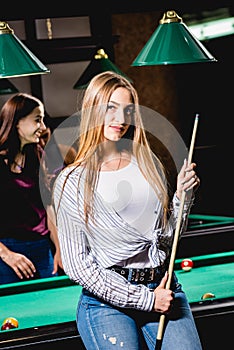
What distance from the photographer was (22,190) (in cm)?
435

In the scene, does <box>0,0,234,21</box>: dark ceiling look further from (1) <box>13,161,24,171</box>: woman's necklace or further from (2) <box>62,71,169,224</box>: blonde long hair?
(2) <box>62,71,169,224</box>: blonde long hair

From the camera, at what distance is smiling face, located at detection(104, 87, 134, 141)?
243 cm

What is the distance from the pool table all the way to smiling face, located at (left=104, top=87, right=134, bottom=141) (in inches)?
30.3

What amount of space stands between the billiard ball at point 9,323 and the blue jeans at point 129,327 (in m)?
0.60

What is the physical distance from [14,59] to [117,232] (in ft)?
2.87

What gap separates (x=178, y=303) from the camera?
7.95 ft

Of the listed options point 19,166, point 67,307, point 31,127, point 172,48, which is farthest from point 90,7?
point 67,307

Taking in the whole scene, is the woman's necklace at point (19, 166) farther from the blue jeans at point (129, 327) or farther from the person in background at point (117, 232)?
the blue jeans at point (129, 327)

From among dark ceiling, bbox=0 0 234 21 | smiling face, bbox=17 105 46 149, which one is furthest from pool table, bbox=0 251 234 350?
dark ceiling, bbox=0 0 234 21

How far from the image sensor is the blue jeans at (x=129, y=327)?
2.31 m

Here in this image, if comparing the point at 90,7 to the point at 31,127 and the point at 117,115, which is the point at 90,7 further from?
the point at 117,115

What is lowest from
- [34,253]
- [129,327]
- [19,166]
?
[34,253]

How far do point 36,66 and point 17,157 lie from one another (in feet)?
5.10

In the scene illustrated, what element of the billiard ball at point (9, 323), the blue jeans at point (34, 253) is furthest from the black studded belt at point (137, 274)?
the blue jeans at point (34, 253)
